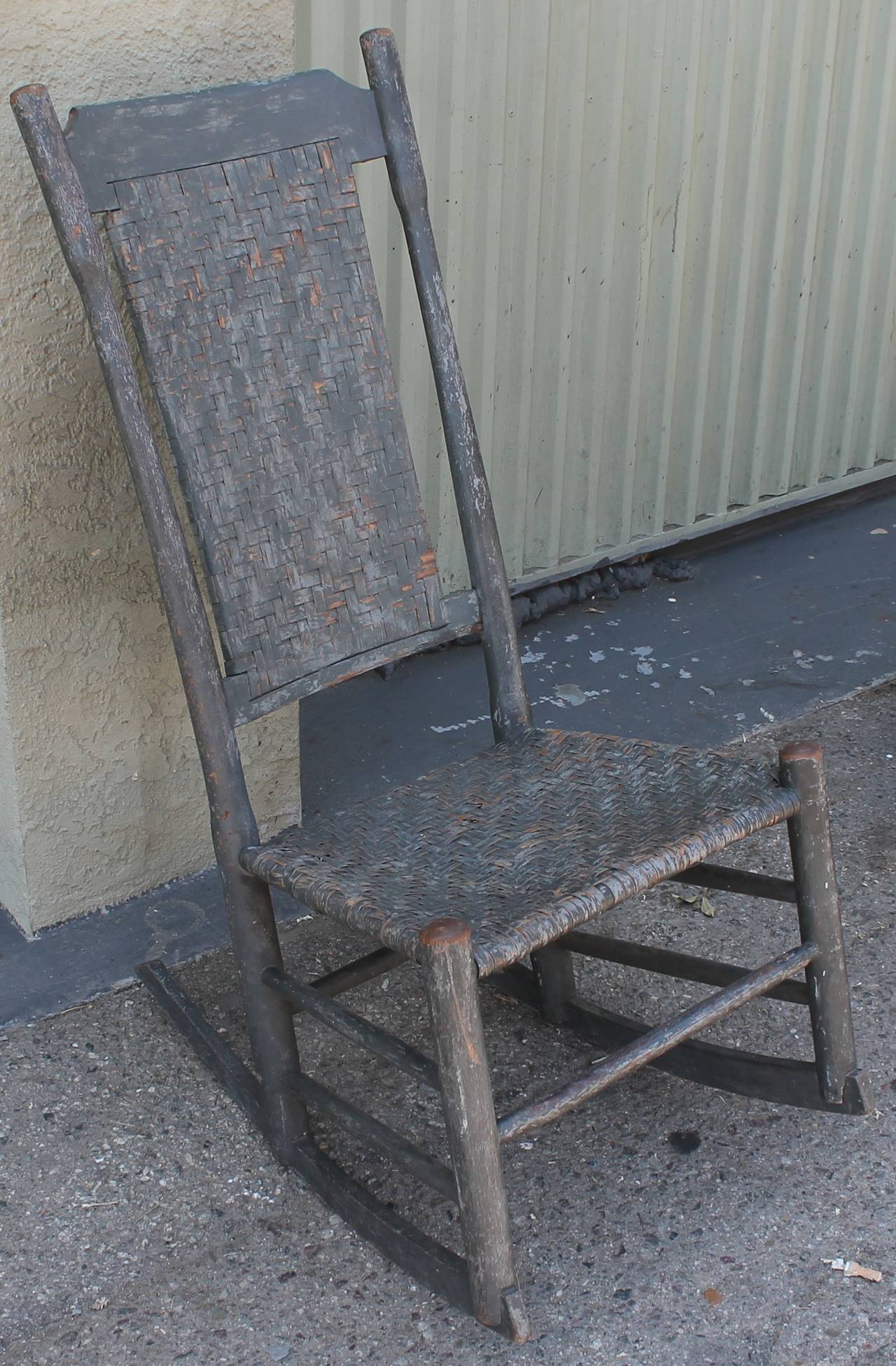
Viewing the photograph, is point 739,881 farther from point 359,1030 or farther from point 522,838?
point 359,1030

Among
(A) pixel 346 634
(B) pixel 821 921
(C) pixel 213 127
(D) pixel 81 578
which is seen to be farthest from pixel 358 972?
(C) pixel 213 127

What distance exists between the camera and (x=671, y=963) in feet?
6.16

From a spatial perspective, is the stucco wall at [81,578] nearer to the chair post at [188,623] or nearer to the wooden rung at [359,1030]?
the chair post at [188,623]

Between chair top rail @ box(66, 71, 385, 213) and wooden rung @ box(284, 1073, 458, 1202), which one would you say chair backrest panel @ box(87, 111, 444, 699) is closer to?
chair top rail @ box(66, 71, 385, 213)

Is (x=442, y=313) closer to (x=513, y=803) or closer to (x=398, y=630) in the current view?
(x=398, y=630)

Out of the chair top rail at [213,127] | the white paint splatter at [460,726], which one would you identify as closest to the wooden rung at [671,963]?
the white paint splatter at [460,726]

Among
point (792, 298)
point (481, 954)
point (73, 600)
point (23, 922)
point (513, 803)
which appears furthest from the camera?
point (792, 298)

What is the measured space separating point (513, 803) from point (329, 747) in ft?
3.34

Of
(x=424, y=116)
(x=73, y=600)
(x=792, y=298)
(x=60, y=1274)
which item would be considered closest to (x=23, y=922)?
(x=73, y=600)

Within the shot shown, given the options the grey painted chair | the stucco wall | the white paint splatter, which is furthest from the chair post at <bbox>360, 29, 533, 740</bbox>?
the white paint splatter

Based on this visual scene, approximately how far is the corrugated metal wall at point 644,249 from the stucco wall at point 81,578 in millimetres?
678

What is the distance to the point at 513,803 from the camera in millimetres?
1783

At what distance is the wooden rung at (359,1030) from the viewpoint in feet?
5.05

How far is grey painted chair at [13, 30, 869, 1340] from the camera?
158 cm
